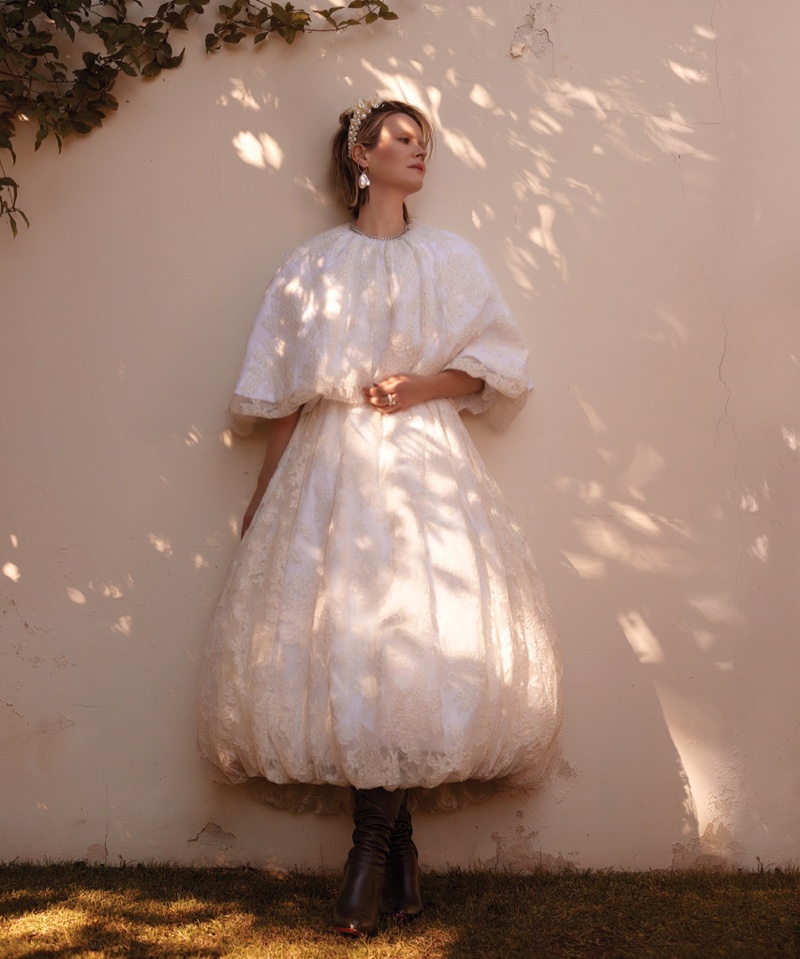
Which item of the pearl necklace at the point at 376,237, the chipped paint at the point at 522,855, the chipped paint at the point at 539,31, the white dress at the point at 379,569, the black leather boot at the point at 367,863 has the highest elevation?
the chipped paint at the point at 539,31

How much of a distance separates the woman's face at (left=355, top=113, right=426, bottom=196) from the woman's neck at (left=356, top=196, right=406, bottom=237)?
40mm

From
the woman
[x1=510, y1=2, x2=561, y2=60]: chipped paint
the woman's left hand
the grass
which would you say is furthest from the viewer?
[x1=510, y1=2, x2=561, y2=60]: chipped paint

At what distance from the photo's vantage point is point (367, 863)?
2439mm

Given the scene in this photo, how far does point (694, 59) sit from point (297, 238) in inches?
47.2

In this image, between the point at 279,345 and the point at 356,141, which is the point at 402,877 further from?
the point at 356,141

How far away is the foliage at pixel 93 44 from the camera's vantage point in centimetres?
287

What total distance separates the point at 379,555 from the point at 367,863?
0.69m

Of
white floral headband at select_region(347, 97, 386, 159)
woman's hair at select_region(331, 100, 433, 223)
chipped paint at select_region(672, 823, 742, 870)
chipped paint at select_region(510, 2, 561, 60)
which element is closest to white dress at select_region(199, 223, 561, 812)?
woman's hair at select_region(331, 100, 433, 223)

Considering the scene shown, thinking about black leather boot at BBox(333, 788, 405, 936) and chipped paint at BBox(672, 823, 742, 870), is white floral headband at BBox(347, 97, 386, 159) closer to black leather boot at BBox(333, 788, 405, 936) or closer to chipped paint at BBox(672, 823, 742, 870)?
black leather boot at BBox(333, 788, 405, 936)

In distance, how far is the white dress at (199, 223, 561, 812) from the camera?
2492 mm

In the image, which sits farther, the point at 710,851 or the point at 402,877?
the point at 710,851

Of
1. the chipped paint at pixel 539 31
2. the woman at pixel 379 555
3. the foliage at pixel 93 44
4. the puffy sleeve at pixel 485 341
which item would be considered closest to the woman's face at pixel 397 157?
the woman at pixel 379 555

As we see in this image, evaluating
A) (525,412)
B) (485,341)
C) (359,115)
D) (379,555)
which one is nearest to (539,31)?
(359,115)

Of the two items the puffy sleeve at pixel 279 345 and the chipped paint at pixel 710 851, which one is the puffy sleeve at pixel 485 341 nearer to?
the puffy sleeve at pixel 279 345
